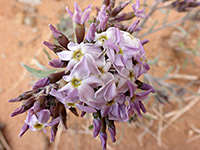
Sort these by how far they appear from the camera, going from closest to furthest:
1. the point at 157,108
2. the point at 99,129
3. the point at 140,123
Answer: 1. the point at 99,129
2. the point at 140,123
3. the point at 157,108

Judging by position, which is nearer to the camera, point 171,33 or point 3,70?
point 3,70

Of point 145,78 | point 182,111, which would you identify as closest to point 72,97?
point 145,78

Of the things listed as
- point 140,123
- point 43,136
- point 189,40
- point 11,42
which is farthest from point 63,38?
point 189,40

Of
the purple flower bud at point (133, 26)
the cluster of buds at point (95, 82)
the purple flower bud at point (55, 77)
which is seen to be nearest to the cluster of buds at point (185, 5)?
the purple flower bud at point (133, 26)

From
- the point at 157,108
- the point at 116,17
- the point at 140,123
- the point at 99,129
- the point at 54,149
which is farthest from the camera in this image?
the point at 157,108

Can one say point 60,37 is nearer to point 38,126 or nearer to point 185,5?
point 38,126

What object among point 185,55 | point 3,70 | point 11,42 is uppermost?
point 11,42

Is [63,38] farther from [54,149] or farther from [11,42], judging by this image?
[11,42]
